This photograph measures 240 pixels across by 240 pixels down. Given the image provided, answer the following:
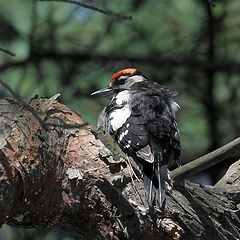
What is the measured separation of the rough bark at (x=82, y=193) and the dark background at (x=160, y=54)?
4.75 ft

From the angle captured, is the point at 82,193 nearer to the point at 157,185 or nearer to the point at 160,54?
the point at 157,185

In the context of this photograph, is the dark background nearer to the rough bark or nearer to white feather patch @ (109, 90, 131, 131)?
white feather patch @ (109, 90, 131, 131)

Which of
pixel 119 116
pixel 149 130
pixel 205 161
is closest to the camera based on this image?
pixel 205 161

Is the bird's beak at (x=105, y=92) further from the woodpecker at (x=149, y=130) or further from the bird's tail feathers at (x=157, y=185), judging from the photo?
the bird's tail feathers at (x=157, y=185)

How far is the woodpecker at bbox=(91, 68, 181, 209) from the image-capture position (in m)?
2.51

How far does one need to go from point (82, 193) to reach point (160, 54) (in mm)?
1942

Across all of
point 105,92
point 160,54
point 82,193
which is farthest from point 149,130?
point 160,54

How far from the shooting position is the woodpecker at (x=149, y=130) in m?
2.51

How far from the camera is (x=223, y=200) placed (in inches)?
102

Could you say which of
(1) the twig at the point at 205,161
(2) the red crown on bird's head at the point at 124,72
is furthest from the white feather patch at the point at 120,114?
(1) the twig at the point at 205,161

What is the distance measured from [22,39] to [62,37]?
1.05 feet

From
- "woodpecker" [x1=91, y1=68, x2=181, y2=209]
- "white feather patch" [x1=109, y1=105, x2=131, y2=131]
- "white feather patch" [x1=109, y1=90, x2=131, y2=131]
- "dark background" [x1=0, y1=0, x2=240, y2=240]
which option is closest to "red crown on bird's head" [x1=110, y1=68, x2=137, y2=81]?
"dark background" [x1=0, y1=0, x2=240, y2=240]

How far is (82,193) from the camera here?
235 cm

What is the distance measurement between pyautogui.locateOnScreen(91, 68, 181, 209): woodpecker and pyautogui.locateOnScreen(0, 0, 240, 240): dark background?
57 centimetres
